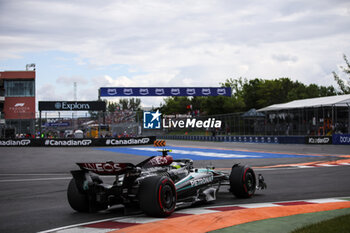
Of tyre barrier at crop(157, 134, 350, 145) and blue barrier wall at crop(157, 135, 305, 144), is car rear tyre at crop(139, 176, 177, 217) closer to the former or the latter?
tyre barrier at crop(157, 134, 350, 145)

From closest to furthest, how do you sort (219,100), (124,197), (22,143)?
(124,197), (22,143), (219,100)

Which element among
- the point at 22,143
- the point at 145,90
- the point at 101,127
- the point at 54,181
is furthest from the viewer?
the point at 145,90

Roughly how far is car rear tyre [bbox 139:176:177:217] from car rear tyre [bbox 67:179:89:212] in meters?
1.22

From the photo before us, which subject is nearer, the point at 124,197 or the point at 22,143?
the point at 124,197

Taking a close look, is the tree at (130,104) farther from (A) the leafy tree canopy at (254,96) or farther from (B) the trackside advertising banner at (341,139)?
(B) the trackside advertising banner at (341,139)

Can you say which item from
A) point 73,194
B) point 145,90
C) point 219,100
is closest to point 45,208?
point 73,194

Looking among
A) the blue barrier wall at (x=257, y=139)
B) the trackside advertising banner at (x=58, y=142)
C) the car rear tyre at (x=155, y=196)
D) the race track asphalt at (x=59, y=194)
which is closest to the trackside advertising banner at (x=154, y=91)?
the blue barrier wall at (x=257, y=139)

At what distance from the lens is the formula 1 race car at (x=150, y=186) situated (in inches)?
280

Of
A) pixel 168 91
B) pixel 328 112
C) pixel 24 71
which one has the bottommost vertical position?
pixel 328 112

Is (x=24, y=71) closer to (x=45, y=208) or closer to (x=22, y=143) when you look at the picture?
(x=22, y=143)

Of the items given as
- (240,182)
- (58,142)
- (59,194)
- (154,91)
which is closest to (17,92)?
Result: (154,91)

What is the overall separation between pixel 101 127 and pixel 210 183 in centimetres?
3538

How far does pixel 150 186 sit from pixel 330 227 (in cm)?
274

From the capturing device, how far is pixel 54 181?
13.5 m
